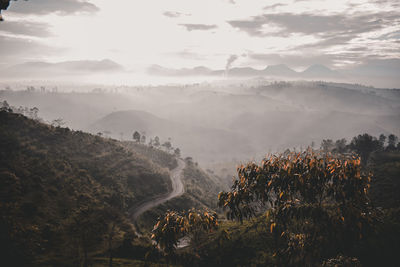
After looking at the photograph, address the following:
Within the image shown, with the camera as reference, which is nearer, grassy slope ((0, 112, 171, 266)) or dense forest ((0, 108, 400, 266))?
dense forest ((0, 108, 400, 266))

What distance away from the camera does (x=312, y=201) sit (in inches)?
332

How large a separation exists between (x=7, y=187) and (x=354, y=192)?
6817 centimetres

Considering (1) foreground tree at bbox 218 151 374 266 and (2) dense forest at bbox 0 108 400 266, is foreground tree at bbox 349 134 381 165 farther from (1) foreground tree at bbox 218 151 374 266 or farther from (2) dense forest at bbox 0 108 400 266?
(1) foreground tree at bbox 218 151 374 266

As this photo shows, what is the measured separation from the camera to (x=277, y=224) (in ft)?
27.9

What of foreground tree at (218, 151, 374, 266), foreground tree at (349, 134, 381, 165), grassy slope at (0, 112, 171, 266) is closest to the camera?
foreground tree at (218, 151, 374, 266)

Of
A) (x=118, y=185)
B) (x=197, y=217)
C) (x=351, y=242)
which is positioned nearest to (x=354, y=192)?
(x=351, y=242)

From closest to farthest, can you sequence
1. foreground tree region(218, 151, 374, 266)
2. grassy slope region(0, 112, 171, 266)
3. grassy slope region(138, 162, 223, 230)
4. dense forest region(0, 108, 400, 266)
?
1. foreground tree region(218, 151, 374, 266)
2. dense forest region(0, 108, 400, 266)
3. grassy slope region(0, 112, 171, 266)
4. grassy slope region(138, 162, 223, 230)

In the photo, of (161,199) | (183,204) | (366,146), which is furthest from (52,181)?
(366,146)

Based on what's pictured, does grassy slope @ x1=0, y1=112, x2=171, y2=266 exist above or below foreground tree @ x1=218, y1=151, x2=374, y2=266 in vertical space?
below

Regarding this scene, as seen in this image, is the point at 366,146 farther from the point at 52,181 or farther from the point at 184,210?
the point at 184,210

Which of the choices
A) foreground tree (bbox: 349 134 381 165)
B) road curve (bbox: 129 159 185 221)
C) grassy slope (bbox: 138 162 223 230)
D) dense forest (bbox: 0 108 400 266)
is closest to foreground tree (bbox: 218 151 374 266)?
dense forest (bbox: 0 108 400 266)

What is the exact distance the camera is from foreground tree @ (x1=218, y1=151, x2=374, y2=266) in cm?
799

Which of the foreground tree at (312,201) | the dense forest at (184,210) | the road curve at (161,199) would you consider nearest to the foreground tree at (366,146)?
the dense forest at (184,210)

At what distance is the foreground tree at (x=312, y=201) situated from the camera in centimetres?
799
